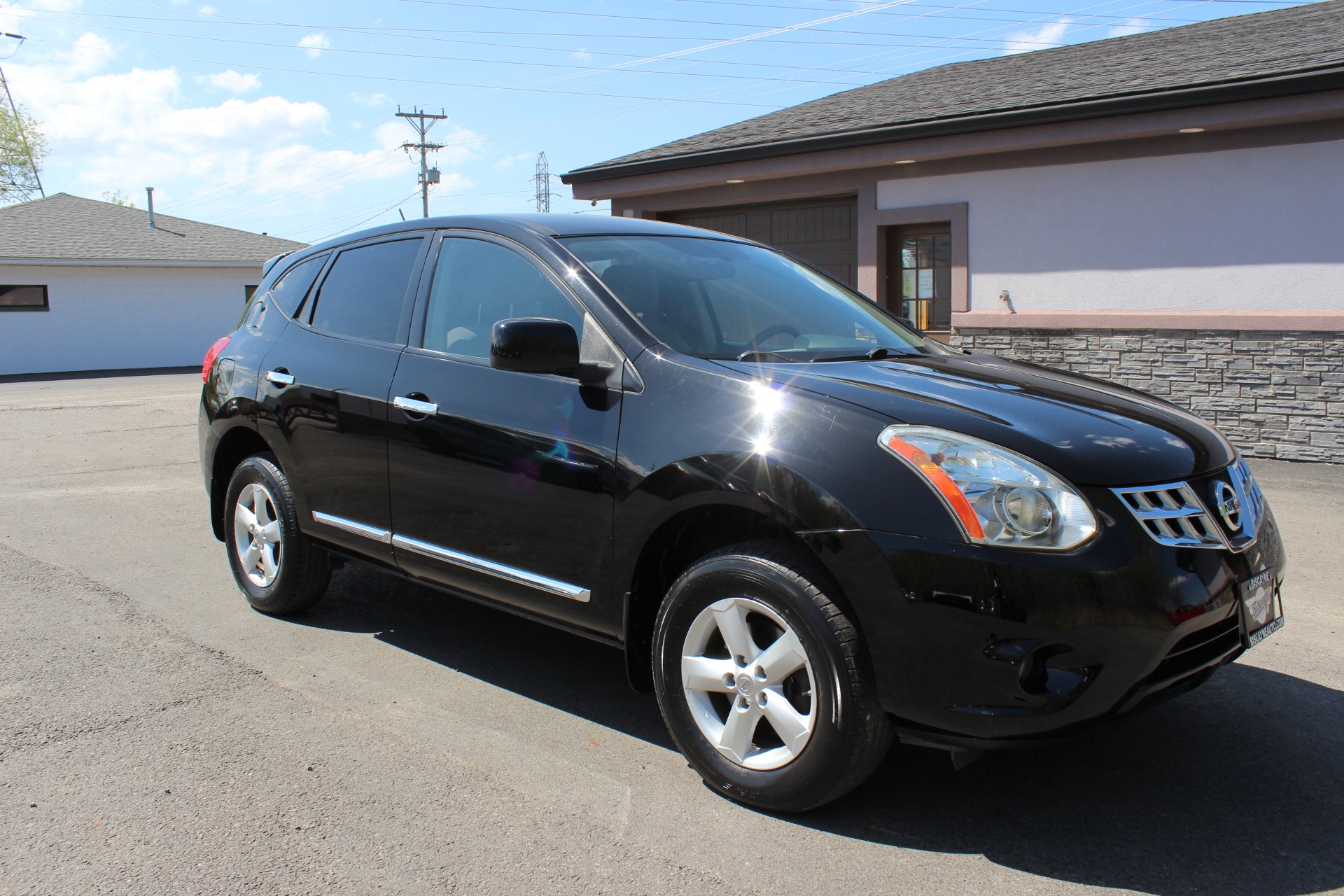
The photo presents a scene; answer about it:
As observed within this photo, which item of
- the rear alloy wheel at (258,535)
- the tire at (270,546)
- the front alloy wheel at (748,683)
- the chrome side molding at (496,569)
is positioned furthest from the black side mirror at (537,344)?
the rear alloy wheel at (258,535)

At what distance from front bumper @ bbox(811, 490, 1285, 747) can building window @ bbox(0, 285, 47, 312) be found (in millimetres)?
32418

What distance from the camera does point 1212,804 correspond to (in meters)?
3.05

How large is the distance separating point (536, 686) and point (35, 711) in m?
1.84

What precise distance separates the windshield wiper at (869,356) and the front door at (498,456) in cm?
78

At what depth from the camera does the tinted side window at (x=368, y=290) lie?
14.4 ft

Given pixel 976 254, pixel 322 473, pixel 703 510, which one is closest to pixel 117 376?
pixel 976 254

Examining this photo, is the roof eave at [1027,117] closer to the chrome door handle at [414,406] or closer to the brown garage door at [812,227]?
the brown garage door at [812,227]

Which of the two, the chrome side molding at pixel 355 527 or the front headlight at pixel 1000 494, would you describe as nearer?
the front headlight at pixel 1000 494

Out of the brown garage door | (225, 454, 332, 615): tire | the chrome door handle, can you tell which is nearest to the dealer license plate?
the chrome door handle

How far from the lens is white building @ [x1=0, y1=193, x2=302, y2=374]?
29094 mm

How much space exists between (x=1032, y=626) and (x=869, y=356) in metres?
1.38

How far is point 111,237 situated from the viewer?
3241 centimetres

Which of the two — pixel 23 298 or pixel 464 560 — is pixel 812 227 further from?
pixel 23 298

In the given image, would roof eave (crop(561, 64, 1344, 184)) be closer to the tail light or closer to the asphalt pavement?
the asphalt pavement
